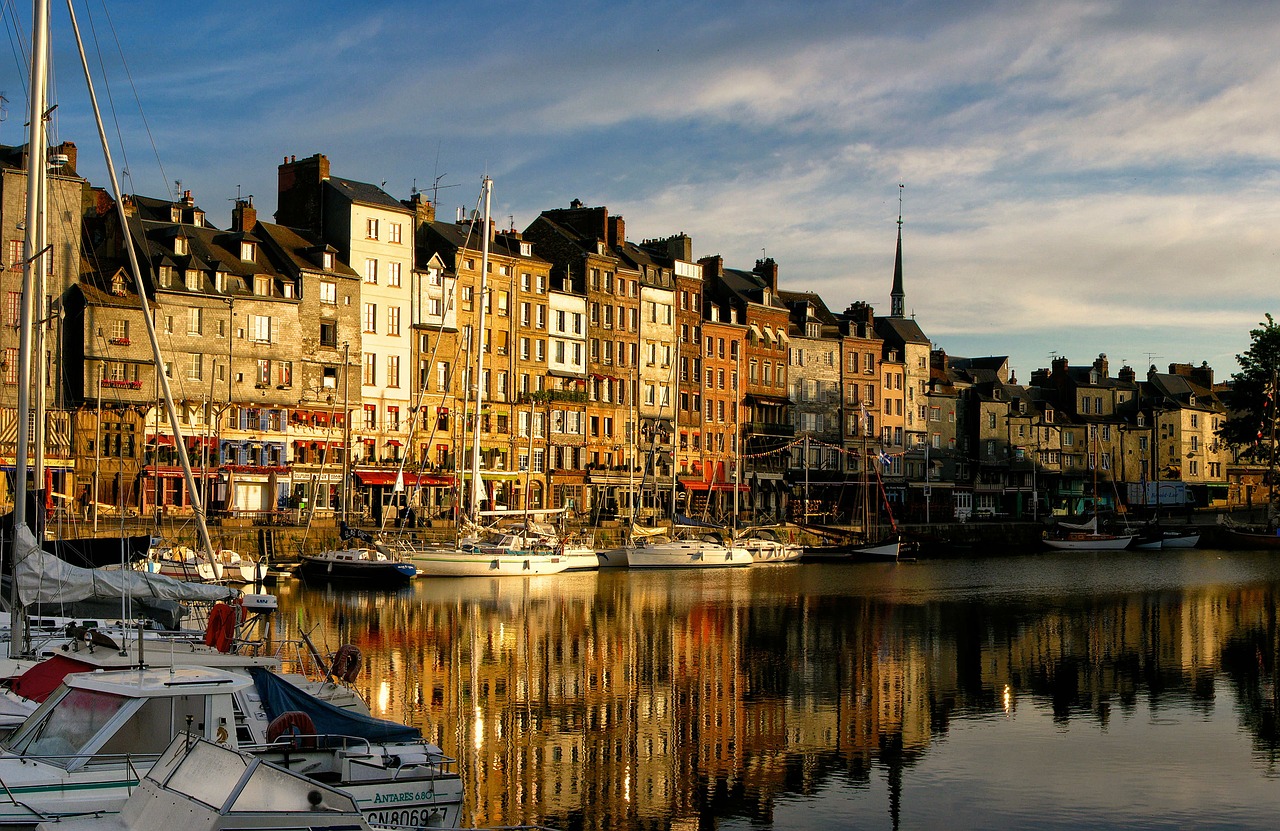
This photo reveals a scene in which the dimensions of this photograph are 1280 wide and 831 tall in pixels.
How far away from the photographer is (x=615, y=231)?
9338 centimetres

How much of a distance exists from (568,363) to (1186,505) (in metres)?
66.7

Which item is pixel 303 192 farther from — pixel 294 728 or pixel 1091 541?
pixel 294 728

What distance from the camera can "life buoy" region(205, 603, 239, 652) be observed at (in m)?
23.2

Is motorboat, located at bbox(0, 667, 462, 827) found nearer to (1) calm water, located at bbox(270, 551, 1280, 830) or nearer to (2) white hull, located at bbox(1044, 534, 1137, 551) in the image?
(1) calm water, located at bbox(270, 551, 1280, 830)

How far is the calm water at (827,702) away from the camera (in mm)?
21609

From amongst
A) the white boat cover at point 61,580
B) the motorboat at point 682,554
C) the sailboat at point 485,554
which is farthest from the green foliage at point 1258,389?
the white boat cover at point 61,580

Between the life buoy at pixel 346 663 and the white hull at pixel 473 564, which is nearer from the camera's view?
the life buoy at pixel 346 663

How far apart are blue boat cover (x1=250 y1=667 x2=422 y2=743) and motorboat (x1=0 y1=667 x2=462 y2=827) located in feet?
3.53

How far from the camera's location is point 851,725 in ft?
91.4

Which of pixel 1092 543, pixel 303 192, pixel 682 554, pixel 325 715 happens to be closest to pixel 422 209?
pixel 303 192

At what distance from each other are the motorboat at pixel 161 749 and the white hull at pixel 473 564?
4211cm

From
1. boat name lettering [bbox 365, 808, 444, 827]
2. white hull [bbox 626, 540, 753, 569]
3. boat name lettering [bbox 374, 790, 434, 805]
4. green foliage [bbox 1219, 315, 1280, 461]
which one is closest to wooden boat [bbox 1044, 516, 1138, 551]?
green foliage [bbox 1219, 315, 1280, 461]

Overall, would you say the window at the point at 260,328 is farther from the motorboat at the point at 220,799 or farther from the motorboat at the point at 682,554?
the motorboat at the point at 220,799

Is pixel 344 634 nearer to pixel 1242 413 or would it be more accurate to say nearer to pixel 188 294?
pixel 188 294
